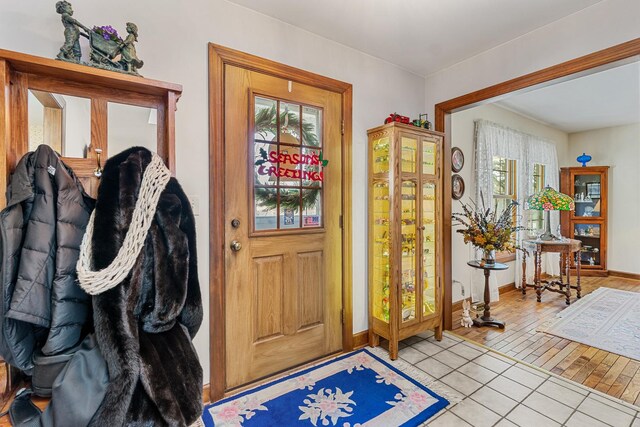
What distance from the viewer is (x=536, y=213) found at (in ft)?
16.0

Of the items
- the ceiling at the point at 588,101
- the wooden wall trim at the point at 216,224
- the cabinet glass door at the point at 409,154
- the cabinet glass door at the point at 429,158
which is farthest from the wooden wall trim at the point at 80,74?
the ceiling at the point at 588,101

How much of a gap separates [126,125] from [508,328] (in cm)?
359

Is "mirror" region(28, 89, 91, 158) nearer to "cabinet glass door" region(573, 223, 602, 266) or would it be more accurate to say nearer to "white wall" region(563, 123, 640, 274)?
"cabinet glass door" region(573, 223, 602, 266)

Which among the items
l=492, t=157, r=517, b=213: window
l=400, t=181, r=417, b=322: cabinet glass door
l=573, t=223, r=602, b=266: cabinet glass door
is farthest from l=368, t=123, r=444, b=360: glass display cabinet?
l=573, t=223, r=602, b=266: cabinet glass door

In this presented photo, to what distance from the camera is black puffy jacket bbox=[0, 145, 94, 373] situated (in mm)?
944

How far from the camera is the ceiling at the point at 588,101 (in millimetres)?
3244

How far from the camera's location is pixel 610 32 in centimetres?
192

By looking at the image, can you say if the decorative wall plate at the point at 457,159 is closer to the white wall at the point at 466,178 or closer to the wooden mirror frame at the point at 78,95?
the white wall at the point at 466,178

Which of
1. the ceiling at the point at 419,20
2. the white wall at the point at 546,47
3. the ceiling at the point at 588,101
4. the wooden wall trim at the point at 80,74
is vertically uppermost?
the ceiling at the point at 588,101

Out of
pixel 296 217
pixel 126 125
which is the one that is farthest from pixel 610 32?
pixel 126 125

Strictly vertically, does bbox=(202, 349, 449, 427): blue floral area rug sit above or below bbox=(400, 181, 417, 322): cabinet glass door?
below

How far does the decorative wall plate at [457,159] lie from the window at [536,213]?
2006mm

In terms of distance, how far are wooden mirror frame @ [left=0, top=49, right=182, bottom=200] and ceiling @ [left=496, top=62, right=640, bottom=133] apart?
131 inches

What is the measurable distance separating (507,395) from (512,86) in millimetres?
2242
